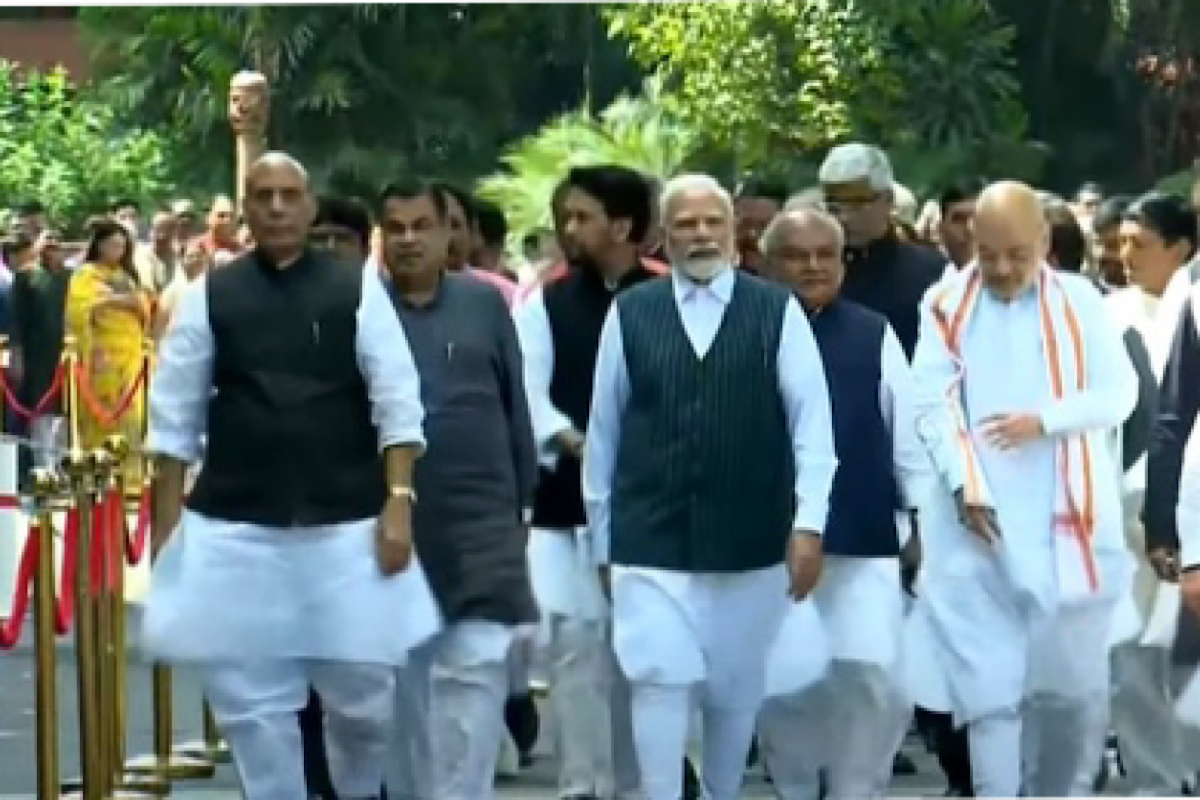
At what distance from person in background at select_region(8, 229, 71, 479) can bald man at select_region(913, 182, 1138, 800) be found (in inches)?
111

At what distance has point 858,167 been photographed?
39.5 ft

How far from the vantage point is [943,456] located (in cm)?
1281

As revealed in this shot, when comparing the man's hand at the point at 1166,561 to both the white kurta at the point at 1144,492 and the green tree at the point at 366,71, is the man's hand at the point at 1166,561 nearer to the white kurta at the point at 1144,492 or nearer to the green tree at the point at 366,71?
the white kurta at the point at 1144,492

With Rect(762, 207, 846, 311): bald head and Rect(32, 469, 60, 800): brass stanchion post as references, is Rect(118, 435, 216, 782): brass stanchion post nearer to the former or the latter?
Rect(32, 469, 60, 800): brass stanchion post

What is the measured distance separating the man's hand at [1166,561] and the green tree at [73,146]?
128 inches

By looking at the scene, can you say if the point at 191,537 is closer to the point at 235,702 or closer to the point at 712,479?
the point at 235,702

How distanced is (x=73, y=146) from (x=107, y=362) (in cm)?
732

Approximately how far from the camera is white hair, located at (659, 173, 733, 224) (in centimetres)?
1221

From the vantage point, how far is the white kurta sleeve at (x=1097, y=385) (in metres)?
12.7

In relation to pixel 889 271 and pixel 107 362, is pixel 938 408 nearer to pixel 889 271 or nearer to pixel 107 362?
pixel 889 271

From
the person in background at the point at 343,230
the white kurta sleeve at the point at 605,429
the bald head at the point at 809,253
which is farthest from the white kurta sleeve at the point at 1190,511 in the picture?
the person in background at the point at 343,230

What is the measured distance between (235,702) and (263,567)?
39 cm

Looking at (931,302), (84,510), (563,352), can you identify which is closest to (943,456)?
(931,302)

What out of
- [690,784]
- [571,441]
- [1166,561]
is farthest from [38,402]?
[1166,561]
